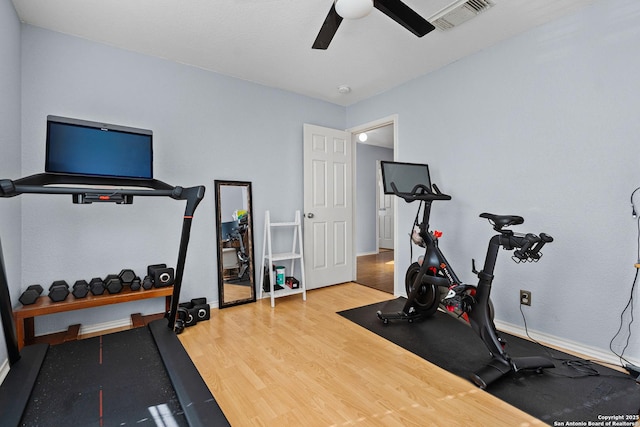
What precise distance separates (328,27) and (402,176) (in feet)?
4.30

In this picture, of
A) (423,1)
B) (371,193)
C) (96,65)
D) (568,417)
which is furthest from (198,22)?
(371,193)

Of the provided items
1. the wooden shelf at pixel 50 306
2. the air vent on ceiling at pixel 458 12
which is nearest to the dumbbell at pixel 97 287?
the wooden shelf at pixel 50 306

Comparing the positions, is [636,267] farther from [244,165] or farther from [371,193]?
[371,193]

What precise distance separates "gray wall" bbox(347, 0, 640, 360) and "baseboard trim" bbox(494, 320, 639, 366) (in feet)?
0.13

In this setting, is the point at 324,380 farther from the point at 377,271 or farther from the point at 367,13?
the point at 377,271

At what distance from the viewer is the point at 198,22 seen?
2.45 meters

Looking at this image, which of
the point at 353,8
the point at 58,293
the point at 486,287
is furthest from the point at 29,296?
the point at 486,287

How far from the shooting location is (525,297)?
2.60m

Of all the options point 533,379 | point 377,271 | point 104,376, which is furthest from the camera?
point 377,271

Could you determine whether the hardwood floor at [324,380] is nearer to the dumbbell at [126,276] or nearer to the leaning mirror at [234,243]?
the leaning mirror at [234,243]

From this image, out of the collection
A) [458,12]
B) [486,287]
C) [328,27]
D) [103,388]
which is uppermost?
[458,12]

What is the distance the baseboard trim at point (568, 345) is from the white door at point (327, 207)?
2.09 meters

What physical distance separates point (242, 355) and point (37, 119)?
8.18 feet

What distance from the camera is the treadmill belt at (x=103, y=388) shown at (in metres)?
1.29
